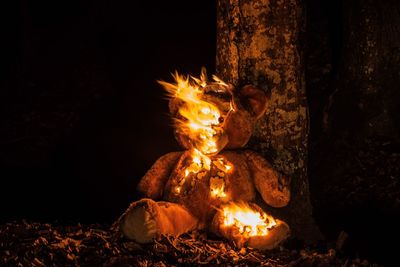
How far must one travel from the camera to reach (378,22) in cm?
735

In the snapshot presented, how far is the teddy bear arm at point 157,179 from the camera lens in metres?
4.81

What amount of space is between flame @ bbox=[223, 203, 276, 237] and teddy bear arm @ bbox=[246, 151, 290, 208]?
155 mm

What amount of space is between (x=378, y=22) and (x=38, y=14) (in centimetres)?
937

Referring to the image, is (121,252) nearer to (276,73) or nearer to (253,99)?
(253,99)

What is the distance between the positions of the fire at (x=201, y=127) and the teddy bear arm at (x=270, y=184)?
0.28m

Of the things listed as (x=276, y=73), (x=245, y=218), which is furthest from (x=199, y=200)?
(x=276, y=73)

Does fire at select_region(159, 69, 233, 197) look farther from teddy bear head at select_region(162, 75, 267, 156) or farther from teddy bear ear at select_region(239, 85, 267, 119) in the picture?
teddy bear ear at select_region(239, 85, 267, 119)

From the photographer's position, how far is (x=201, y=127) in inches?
178

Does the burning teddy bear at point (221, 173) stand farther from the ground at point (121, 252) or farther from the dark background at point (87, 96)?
the dark background at point (87, 96)

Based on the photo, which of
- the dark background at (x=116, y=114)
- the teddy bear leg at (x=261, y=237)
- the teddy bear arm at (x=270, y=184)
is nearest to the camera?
the teddy bear leg at (x=261, y=237)

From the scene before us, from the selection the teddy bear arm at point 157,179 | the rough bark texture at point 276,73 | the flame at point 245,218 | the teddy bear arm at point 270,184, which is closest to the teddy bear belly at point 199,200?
the flame at point 245,218

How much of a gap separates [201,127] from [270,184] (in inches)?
32.4

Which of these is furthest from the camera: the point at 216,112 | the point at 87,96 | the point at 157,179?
the point at 87,96

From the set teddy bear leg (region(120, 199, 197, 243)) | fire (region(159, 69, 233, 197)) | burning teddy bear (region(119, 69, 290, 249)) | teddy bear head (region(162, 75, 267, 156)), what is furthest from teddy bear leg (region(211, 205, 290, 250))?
teddy bear head (region(162, 75, 267, 156))
